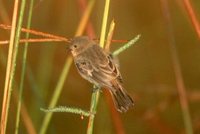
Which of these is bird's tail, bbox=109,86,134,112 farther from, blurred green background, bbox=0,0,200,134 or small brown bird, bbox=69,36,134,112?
blurred green background, bbox=0,0,200,134

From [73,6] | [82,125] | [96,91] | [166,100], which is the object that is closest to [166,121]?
[166,100]

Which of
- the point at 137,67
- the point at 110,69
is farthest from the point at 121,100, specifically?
the point at 137,67

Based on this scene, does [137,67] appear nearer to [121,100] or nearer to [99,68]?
[99,68]

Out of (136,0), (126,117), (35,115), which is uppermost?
(136,0)

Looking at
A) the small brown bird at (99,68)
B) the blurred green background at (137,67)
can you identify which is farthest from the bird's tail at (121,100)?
the blurred green background at (137,67)

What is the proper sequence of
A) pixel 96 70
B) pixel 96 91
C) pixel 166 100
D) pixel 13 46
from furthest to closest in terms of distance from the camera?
pixel 166 100 → pixel 96 70 → pixel 96 91 → pixel 13 46

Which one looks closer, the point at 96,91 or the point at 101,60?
the point at 96,91

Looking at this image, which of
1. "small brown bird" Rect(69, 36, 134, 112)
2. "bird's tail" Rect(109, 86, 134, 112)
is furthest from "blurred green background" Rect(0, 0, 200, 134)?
"bird's tail" Rect(109, 86, 134, 112)

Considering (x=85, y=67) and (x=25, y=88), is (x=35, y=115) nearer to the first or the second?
(x=85, y=67)
